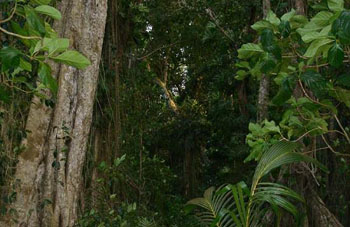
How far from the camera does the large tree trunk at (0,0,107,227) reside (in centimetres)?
A: 387

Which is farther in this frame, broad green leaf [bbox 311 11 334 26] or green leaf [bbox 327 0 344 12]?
broad green leaf [bbox 311 11 334 26]

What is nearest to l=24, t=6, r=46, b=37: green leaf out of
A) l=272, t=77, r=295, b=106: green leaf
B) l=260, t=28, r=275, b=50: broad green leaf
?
l=260, t=28, r=275, b=50: broad green leaf

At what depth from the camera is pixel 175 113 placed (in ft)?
32.2

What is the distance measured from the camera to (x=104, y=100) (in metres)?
5.78

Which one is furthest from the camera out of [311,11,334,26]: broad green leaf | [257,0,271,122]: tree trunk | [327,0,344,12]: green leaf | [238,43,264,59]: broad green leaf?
[257,0,271,122]: tree trunk

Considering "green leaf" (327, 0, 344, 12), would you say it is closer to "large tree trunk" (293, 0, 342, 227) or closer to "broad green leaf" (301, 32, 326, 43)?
"broad green leaf" (301, 32, 326, 43)

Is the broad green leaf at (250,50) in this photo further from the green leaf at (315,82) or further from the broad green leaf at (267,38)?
the green leaf at (315,82)

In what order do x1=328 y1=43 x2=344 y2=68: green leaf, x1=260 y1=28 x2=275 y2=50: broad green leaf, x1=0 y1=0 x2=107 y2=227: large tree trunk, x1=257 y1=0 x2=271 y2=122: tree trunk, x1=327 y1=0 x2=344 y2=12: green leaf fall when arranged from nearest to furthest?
x1=328 y1=43 x2=344 y2=68: green leaf → x1=327 y1=0 x2=344 y2=12: green leaf → x1=260 y1=28 x2=275 y2=50: broad green leaf → x1=0 y1=0 x2=107 y2=227: large tree trunk → x1=257 y1=0 x2=271 y2=122: tree trunk

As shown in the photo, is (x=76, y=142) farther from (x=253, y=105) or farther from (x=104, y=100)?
(x=253, y=105)

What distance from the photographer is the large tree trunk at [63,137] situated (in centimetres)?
387

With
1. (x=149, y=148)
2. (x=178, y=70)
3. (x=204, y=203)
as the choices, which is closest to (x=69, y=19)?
(x=204, y=203)

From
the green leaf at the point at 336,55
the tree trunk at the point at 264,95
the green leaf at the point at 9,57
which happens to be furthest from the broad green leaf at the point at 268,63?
the tree trunk at the point at 264,95

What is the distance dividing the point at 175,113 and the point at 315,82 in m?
6.77

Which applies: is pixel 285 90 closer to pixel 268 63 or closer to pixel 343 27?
pixel 268 63
